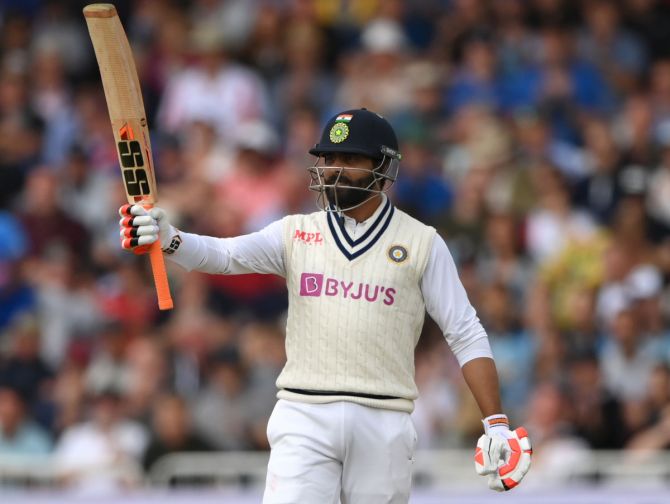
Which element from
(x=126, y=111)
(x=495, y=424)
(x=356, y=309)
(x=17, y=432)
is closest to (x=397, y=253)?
(x=356, y=309)

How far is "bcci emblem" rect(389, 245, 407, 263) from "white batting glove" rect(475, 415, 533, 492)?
0.72 meters

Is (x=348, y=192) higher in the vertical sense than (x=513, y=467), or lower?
higher

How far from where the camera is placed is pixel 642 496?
7.97 meters

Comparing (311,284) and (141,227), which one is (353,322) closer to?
(311,284)

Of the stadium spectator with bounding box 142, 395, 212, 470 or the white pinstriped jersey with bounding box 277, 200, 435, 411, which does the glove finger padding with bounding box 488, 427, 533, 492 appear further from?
the stadium spectator with bounding box 142, 395, 212, 470

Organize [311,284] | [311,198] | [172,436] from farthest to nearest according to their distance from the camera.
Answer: [311,198]
[172,436]
[311,284]

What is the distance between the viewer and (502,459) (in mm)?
5594

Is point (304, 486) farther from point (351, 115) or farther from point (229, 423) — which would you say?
point (229, 423)

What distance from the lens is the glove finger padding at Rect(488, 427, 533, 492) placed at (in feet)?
18.2

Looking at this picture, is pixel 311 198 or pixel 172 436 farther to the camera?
pixel 311 198

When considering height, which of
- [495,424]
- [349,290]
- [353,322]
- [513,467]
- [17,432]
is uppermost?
[349,290]

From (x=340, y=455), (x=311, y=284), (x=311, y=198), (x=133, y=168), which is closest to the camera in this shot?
(x=340, y=455)

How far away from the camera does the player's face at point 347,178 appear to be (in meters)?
5.82

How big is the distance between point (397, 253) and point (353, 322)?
0.32m
